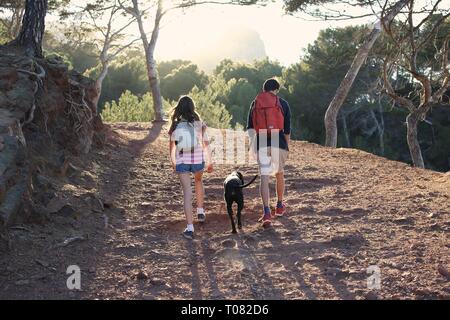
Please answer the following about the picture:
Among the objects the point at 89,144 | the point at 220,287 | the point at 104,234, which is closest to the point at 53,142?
the point at 89,144

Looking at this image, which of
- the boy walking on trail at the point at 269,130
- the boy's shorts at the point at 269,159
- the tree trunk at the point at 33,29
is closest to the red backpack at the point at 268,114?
the boy walking on trail at the point at 269,130

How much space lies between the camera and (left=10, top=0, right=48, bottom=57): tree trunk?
718 centimetres

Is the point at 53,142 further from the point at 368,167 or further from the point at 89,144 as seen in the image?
the point at 368,167

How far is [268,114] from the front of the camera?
525 centimetres

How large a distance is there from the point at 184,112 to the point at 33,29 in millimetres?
3386

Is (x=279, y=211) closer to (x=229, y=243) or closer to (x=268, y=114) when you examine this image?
(x=229, y=243)

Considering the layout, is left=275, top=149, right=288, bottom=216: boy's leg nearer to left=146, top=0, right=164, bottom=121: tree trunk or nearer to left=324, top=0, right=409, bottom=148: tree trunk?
left=324, top=0, right=409, bottom=148: tree trunk

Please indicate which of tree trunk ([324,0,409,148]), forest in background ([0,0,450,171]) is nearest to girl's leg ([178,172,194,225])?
tree trunk ([324,0,409,148])

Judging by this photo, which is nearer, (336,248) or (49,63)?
(336,248)

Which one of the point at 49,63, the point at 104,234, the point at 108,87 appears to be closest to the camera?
the point at 104,234

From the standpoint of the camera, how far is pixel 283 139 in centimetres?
535

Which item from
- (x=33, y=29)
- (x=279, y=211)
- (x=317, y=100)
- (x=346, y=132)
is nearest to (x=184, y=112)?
(x=279, y=211)

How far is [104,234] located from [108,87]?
29.7 meters

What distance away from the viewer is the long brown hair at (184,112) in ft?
16.9
